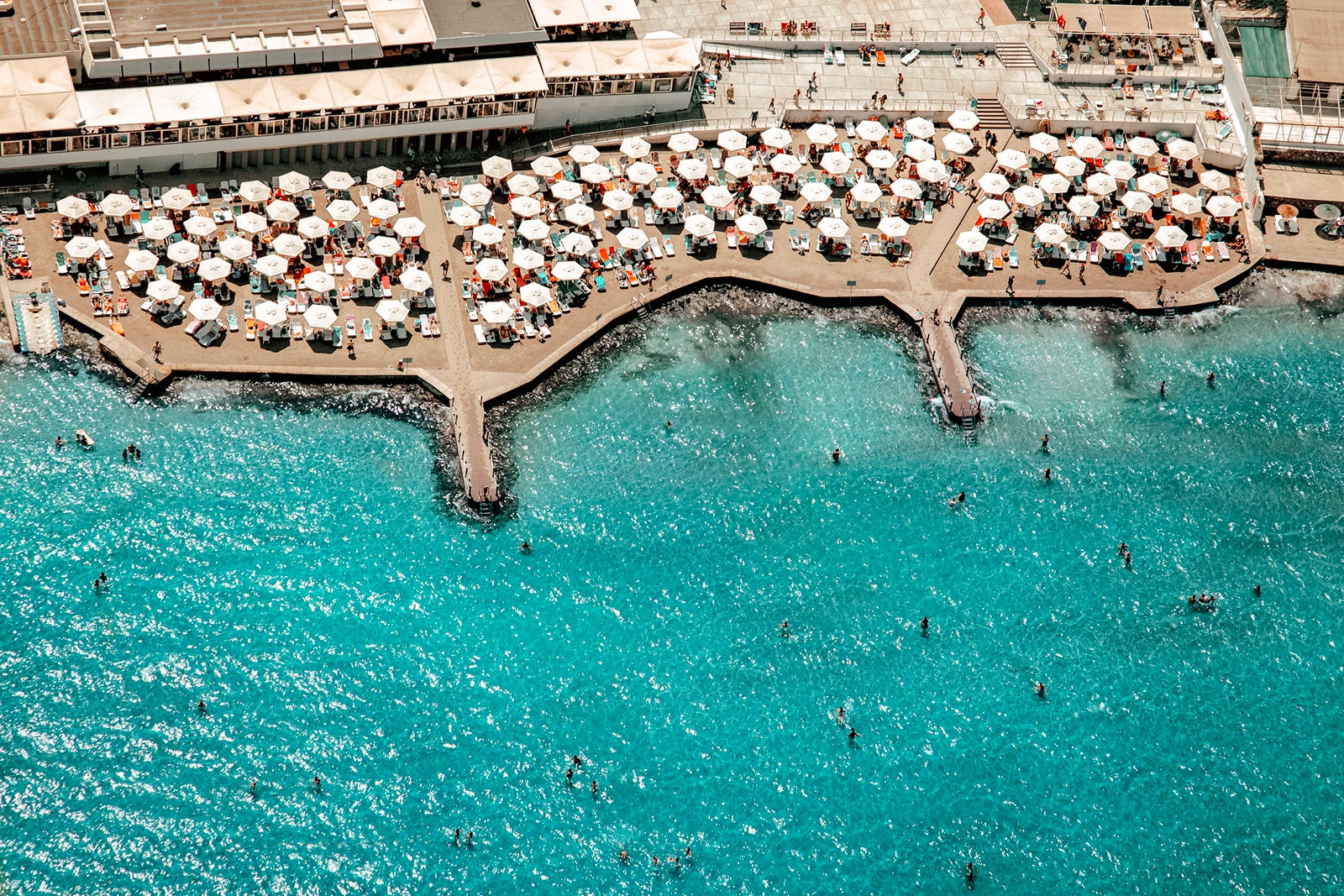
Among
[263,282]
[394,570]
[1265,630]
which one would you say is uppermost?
[263,282]

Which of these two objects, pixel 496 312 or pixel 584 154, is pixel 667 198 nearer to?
pixel 584 154

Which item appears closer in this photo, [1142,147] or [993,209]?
[993,209]

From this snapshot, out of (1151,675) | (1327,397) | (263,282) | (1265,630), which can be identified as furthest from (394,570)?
(1327,397)

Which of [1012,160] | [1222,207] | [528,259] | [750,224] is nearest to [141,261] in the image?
[528,259]

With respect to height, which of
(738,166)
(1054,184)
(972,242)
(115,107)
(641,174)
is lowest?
(972,242)

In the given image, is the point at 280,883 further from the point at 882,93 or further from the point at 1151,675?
the point at 882,93

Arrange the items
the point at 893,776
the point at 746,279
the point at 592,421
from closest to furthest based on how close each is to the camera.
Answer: the point at 893,776, the point at 592,421, the point at 746,279
